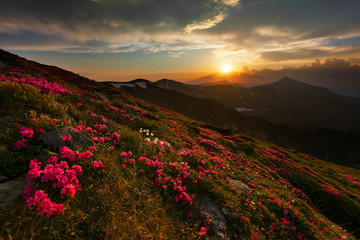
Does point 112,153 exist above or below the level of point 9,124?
below

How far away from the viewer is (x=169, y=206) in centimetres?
490

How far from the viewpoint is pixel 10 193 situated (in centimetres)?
307

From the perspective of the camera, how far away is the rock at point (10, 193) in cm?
284

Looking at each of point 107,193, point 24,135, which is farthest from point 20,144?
point 107,193

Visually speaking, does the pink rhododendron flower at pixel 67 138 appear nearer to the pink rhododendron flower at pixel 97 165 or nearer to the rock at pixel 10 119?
the pink rhododendron flower at pixel 97 165

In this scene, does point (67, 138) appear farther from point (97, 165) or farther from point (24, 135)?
point (97, 165)

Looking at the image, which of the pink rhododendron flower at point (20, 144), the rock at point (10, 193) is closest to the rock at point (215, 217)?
the rock at point (10, 193)

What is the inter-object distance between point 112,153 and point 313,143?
540 ft

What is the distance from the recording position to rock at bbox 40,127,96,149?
4805 mm

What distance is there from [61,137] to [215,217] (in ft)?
20.5

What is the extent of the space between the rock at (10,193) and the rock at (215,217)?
17.2ft

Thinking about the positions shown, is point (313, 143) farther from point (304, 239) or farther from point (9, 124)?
point (9, 124)

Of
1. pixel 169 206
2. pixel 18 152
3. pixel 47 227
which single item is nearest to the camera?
pixel 47 227

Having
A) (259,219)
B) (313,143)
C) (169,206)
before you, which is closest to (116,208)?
(169,206)
